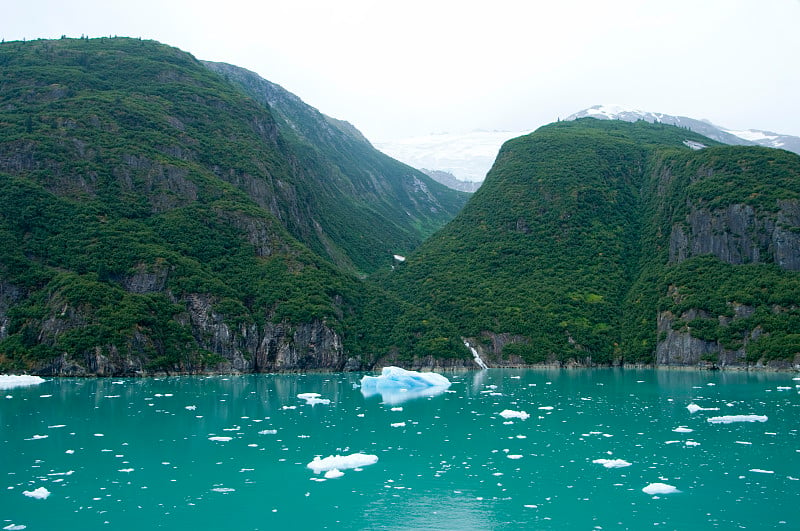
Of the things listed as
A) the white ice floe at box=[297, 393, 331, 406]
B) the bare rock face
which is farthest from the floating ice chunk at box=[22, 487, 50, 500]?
the bare rock face

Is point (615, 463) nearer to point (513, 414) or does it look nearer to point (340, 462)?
point (340, 462)

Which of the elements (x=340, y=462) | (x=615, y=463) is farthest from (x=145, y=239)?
(x=615, y=463)

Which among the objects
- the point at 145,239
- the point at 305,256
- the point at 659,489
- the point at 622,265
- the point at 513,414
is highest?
the point at 145,239

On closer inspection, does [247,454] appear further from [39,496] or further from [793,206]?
[793,206]

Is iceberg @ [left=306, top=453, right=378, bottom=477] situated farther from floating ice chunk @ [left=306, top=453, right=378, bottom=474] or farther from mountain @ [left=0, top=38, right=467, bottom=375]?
mountain @ [left=0, top=38, right=467, bottom=375]

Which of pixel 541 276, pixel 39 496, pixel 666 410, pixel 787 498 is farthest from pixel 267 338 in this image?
pixel 787 498
